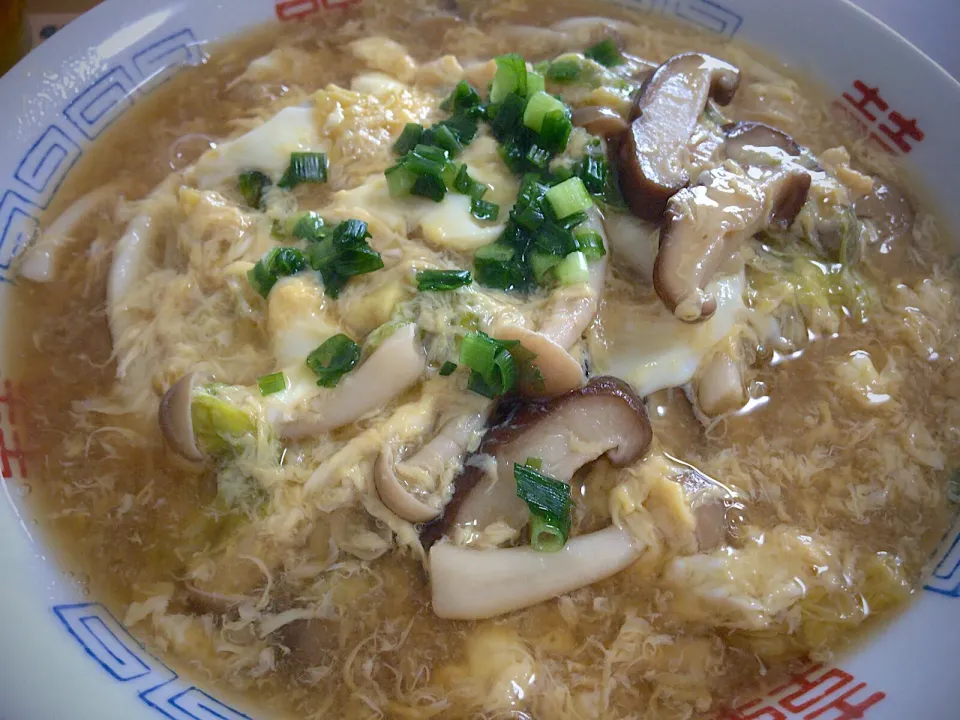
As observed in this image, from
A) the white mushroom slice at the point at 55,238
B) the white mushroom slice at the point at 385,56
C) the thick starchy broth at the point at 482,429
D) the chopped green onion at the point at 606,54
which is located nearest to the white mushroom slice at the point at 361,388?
the thick starchy broth at the point at 482,429

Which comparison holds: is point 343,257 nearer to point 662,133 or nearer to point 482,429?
point 482,429

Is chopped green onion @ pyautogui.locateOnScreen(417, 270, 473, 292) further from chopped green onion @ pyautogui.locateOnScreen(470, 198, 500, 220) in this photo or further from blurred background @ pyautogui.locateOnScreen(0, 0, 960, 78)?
blurred background @ pyautogui.locateOnScreen(0, 0, 960, 78)

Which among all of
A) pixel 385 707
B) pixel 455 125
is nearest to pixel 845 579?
pixel 385 707

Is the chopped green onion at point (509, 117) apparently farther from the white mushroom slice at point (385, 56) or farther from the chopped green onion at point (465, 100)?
the white mushroom slice at point (385, 56)

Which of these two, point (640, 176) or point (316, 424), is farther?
point (640, 176)

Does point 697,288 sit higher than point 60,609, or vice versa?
point 697,288

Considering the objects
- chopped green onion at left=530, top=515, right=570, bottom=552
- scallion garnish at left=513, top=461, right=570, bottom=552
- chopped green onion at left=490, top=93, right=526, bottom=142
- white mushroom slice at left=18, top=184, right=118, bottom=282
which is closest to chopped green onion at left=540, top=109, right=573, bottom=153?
chopped green onion at left=490, top=93, right=526, bottom=142

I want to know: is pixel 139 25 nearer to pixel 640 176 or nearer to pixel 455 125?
pixel 455 125

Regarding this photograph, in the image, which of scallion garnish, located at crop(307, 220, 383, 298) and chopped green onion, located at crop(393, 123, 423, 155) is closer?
scallion garnish, located at crop(307, 220, 383, 298)
